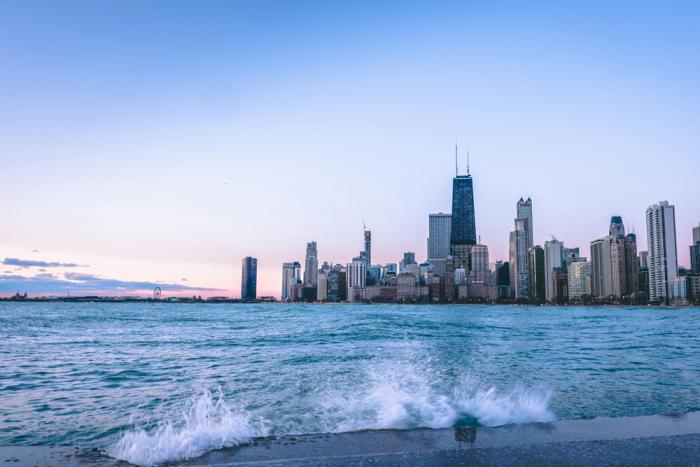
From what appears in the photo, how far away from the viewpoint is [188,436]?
25.9ft

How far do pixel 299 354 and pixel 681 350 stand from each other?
21.9 m

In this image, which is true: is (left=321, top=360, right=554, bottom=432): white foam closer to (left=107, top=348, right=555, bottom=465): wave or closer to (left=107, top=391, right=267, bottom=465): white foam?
(left=107, top=348, right=555, bottom=465): wave

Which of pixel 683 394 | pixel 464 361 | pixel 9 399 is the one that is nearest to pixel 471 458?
pixel 683 394

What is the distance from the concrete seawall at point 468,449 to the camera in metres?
5.72

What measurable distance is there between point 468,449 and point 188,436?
4.56 m

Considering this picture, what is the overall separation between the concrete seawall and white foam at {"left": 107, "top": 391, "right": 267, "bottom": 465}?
506mm

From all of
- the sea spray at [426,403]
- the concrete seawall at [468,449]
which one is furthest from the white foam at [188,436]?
the sea spray at [426,403]

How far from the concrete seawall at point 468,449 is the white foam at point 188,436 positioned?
506 millimetres

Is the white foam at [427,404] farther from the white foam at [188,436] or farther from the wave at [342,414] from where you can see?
the white foam at [188,436]

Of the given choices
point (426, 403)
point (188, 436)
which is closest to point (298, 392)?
point (426, 403)

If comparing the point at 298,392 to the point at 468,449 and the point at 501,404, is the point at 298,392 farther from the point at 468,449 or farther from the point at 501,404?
the point at 468,449

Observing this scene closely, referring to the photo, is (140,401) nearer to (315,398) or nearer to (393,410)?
(315,398)

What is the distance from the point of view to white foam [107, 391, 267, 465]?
7.05 metres

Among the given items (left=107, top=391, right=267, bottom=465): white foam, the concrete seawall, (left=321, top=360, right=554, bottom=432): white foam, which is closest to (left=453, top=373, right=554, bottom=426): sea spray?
(left=321, top=360, right=554, bottom=432): white foam
